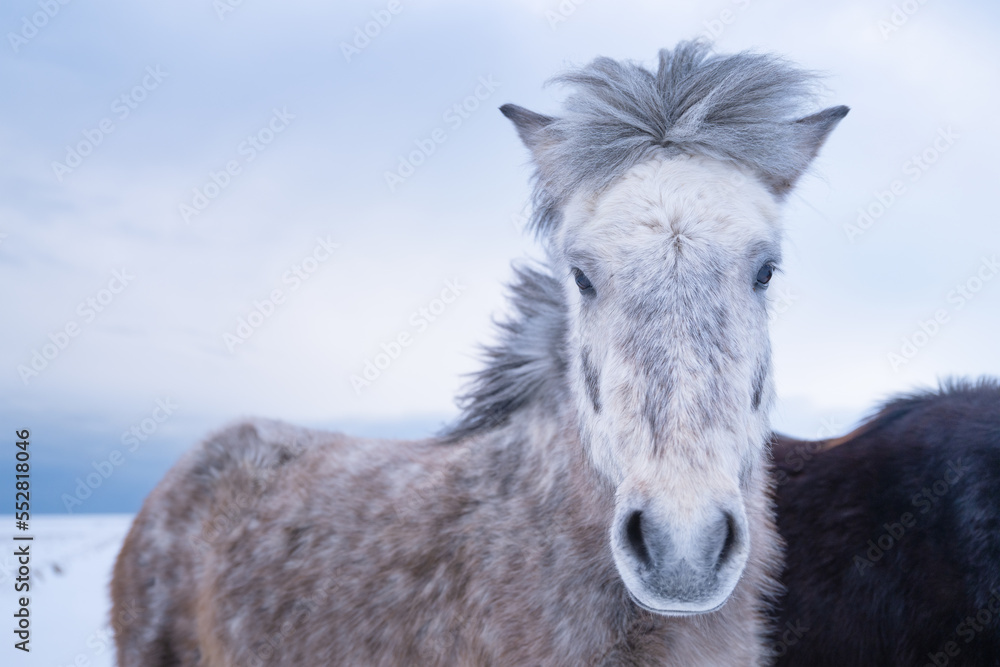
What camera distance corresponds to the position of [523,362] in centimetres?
349

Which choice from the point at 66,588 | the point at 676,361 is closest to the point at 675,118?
the point at 676,361

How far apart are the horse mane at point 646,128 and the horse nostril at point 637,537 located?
101cm

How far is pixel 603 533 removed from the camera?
2.77 m

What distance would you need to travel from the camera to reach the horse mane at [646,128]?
2.78m

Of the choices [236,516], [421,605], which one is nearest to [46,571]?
[236,516]

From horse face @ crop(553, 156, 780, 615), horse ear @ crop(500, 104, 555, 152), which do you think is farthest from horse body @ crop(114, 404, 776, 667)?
horse ear @ crop(500, 104, 555, 152)

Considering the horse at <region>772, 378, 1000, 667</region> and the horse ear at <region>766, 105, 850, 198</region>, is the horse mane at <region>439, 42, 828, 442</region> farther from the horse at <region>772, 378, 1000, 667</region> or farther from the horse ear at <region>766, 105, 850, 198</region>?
the horse at <region>772, 378, 1000, 667</region>

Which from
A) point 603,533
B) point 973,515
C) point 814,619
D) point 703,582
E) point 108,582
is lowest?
point 814,619

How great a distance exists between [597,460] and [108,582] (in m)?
4.17

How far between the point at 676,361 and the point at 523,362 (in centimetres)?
132

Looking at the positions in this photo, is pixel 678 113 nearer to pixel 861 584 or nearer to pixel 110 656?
pixel 861 584

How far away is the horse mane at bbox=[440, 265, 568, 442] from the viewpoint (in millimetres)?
3254

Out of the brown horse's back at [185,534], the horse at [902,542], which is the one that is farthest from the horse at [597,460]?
the horse at [902,542]

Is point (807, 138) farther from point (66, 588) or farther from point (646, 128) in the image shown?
point (66, 588)
